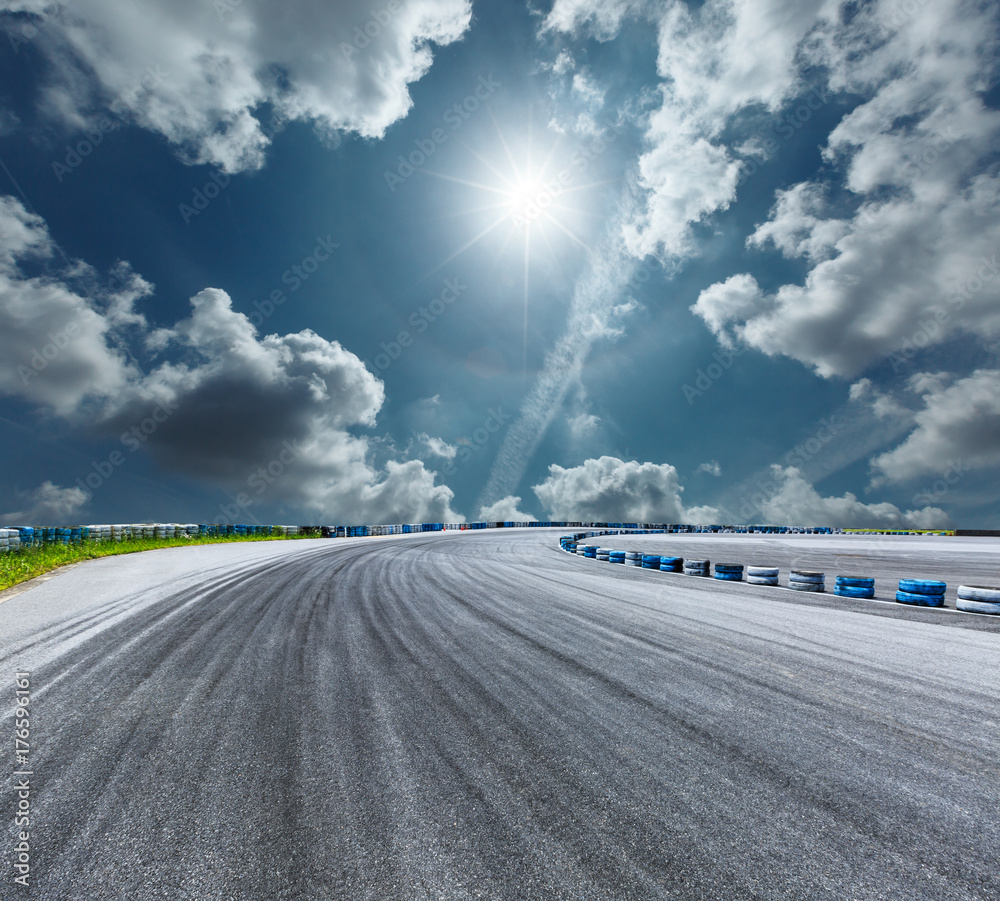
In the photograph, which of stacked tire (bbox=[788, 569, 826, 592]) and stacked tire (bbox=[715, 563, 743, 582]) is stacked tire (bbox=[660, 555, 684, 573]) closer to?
stacked tire (bbox=[715, 563, 743, 582])

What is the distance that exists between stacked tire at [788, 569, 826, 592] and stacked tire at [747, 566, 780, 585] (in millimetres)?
514

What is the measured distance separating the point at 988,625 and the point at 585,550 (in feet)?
50.6

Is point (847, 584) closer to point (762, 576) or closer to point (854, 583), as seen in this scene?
point (854, 583)

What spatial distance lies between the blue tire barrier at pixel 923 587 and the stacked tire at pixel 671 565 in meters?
5.96

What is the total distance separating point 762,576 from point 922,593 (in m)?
3.49

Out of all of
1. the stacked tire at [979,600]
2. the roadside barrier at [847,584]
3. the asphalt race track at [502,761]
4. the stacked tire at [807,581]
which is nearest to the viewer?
the asphalt race track at [502,761]

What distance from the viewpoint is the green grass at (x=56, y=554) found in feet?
41.4

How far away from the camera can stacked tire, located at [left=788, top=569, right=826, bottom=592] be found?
12125 millimetres

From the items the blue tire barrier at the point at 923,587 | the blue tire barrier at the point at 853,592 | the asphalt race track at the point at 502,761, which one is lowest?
the blue tire barrier at the point at 853,592

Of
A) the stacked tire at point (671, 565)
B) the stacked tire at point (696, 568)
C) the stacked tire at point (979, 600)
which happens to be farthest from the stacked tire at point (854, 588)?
the stacked tire at point (671, 565)

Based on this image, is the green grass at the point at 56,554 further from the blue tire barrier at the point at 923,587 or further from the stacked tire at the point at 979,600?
the stacked tire at the point at 979,600

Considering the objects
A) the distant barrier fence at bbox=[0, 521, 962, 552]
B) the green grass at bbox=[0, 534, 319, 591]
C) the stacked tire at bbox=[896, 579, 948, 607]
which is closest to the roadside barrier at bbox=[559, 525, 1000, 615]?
the stacked tire at bbox=[896, 579, 948, 607]

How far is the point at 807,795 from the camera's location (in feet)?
10.3

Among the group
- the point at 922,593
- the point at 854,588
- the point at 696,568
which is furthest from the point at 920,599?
the point at 696,568
